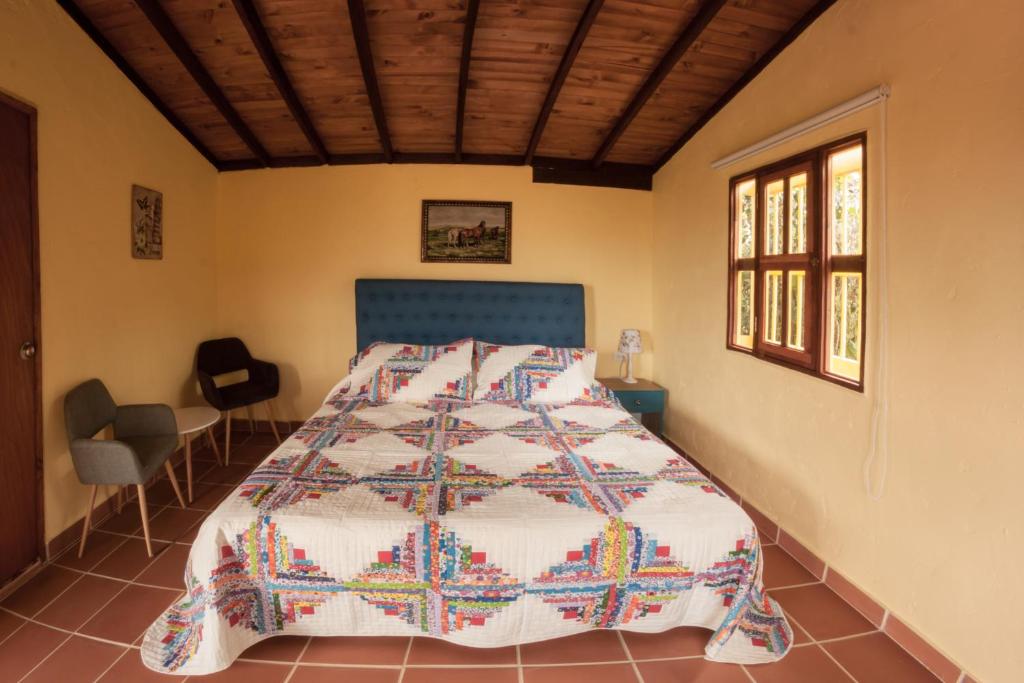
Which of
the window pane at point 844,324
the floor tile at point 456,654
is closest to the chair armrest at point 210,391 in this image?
the floor tile at point 456,654

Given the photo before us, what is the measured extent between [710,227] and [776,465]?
1.61m

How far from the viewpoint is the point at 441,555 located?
193cm

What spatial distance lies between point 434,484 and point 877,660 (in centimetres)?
181

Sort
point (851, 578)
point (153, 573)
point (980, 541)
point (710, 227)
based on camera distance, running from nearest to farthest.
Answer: point (980, 541)
point (851, 578)
point (153, 573)
point (710, 227)

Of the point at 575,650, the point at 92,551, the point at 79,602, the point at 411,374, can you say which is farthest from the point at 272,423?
the point at 575,650

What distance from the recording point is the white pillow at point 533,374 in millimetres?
3648

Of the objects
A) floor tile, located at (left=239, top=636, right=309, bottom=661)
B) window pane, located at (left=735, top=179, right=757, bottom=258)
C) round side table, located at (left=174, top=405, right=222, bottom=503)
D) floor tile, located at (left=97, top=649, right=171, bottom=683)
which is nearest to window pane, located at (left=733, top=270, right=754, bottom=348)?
window pane, located at (left=735, top=179, right=757, bottom=258)

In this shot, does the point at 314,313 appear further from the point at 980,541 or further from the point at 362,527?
the point at 980,541

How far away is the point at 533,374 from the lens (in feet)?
12.2

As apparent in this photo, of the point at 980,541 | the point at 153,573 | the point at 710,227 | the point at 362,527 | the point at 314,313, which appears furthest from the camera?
the point at 314,313

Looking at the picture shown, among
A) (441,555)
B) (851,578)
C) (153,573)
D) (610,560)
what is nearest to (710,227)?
(851,578)

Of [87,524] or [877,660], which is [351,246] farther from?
[877,660]

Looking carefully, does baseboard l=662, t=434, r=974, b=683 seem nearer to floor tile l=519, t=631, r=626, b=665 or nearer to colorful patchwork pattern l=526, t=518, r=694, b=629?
colorful patchwork pattern l=526, t=518, r=694, b=629

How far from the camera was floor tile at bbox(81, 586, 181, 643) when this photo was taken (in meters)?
2.15
